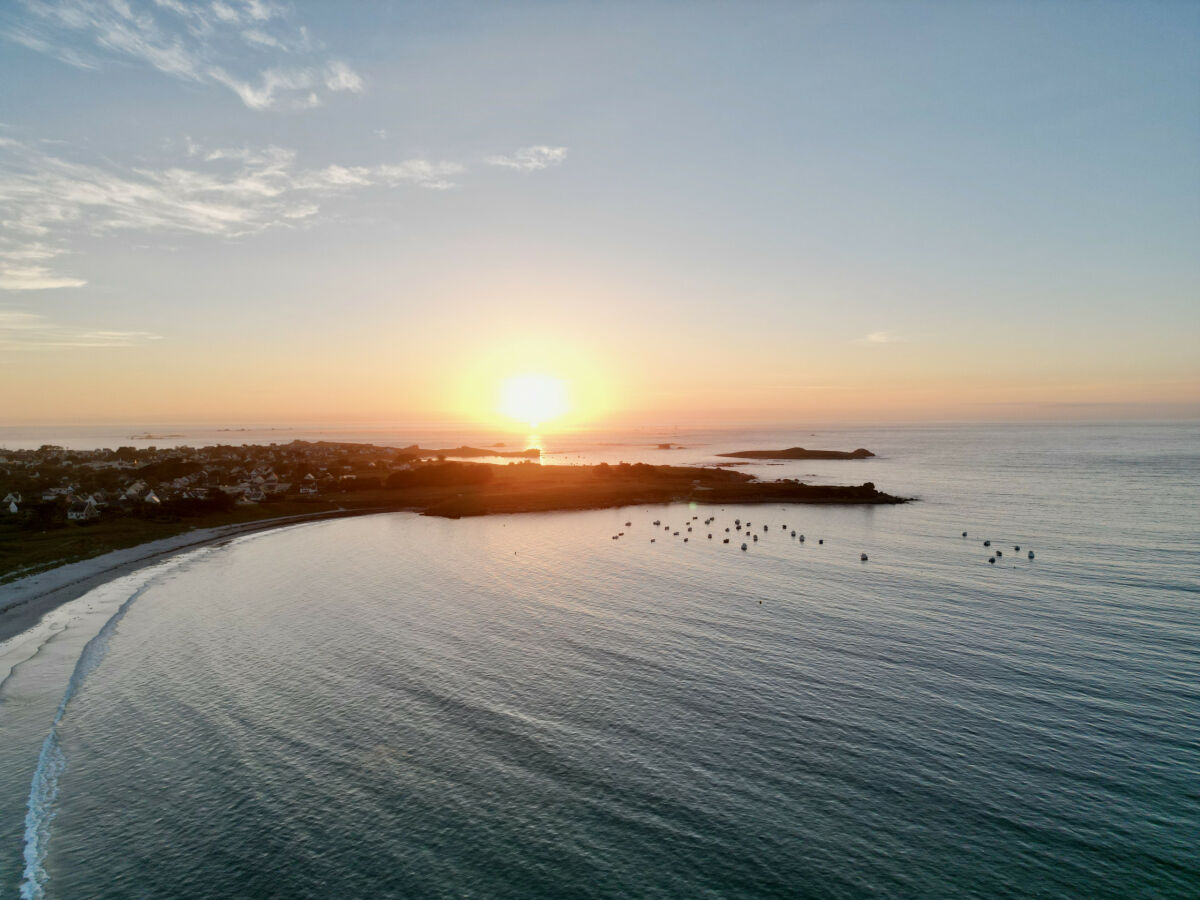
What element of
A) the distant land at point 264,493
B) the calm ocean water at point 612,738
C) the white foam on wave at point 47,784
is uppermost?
the distant land at point 264,493

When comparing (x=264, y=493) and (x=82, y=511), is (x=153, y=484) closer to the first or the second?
(x=264, y=493)

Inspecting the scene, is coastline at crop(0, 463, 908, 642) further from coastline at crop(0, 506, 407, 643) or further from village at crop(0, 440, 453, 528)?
village at crop(0, 440, 453, 528)

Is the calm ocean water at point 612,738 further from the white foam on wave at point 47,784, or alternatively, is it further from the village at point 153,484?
the village at point 153,484

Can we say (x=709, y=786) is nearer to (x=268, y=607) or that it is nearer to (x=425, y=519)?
(x=268, y=607)

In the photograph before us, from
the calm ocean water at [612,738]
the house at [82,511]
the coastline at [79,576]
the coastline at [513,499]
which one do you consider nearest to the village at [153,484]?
the house at [82,511]

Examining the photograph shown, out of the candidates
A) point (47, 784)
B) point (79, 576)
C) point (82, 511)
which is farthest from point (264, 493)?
point (47, 784)

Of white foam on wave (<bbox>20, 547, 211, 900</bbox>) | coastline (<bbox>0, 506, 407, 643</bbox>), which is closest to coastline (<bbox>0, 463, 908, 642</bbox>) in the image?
coastline (<bbox>0, 506, 407, 643</bbox>)
